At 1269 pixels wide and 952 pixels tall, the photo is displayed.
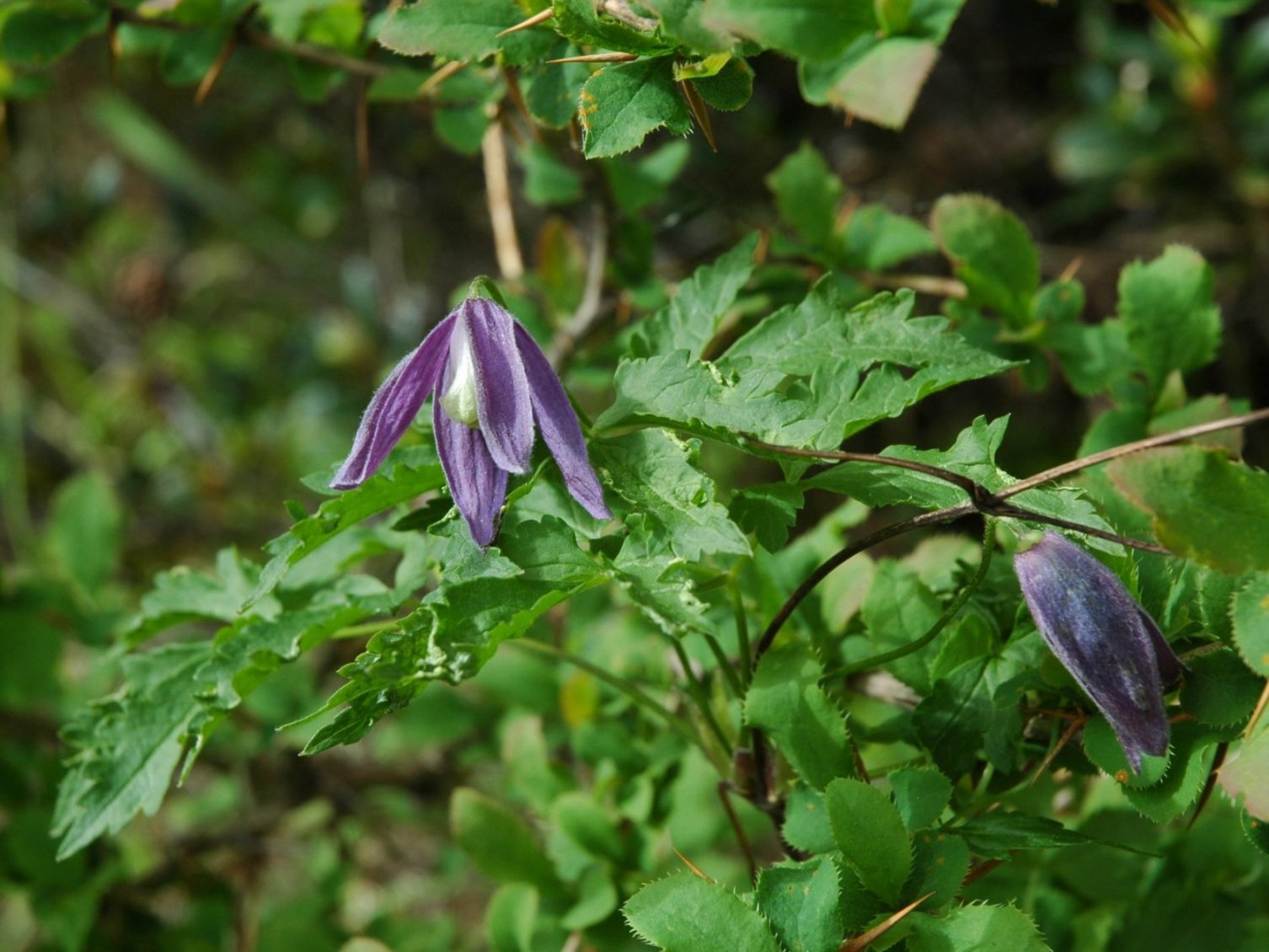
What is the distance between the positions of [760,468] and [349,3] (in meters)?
1.76

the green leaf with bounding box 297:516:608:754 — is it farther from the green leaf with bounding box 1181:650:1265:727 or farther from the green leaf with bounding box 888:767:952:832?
the green leaf with bounding box 1181:650:1265:727

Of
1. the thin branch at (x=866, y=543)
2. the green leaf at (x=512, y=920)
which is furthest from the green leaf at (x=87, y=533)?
the thin branch at (x=866, y=543)

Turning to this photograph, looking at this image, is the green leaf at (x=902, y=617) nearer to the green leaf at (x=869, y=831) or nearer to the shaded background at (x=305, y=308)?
the green leaf at (x=869, y=831)

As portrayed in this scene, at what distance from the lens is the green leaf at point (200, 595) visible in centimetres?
131

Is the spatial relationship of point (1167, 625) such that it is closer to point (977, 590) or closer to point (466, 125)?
point (977, 590)

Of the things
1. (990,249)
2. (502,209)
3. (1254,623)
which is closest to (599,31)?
(990,249)

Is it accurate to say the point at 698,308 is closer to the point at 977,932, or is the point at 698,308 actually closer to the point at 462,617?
the point at 462,617

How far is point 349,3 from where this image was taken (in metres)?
1.52

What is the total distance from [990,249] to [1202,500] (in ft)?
2.14

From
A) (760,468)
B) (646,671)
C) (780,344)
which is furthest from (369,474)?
(760,468)

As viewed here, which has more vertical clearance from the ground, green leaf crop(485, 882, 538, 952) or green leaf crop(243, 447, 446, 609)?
A: green leaf crop(243, 447, 446, 609)

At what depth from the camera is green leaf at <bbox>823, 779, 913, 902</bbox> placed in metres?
0.96

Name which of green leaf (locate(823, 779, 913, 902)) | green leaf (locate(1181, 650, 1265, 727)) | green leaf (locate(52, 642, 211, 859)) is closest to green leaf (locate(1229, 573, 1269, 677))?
green leaf (locate(1181, 650, 1265, 727))

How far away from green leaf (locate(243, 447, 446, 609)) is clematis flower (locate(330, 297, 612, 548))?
29 mm
